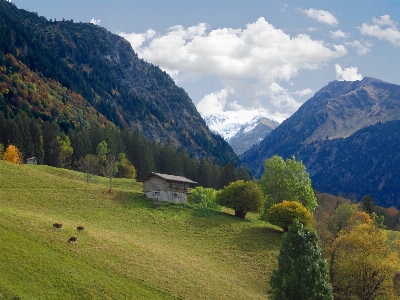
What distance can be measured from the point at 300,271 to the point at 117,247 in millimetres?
21563

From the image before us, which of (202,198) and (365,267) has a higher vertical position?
(202,198)

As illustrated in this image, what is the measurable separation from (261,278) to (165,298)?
17819 millimetres

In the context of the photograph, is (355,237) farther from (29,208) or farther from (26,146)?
(26,146)

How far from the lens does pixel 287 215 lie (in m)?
73.9

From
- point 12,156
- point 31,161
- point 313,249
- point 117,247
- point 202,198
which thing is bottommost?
point 117,247

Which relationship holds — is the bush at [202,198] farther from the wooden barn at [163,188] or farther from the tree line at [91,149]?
the tree line at [91,149]

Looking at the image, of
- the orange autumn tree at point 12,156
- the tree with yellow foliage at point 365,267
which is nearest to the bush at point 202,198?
the tree with yellow foliage at point 365,267

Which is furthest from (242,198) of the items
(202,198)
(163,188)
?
(202,198)

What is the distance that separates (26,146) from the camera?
425 feet

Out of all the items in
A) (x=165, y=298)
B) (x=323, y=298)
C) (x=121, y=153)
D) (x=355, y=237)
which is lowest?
(x=165, y=298)

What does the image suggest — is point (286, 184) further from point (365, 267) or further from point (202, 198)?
point (365, 267)

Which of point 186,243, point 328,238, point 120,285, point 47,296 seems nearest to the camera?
point 47,296

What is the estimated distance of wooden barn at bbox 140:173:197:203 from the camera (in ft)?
268

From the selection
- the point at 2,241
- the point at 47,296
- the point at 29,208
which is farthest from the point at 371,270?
the point at 29,208
